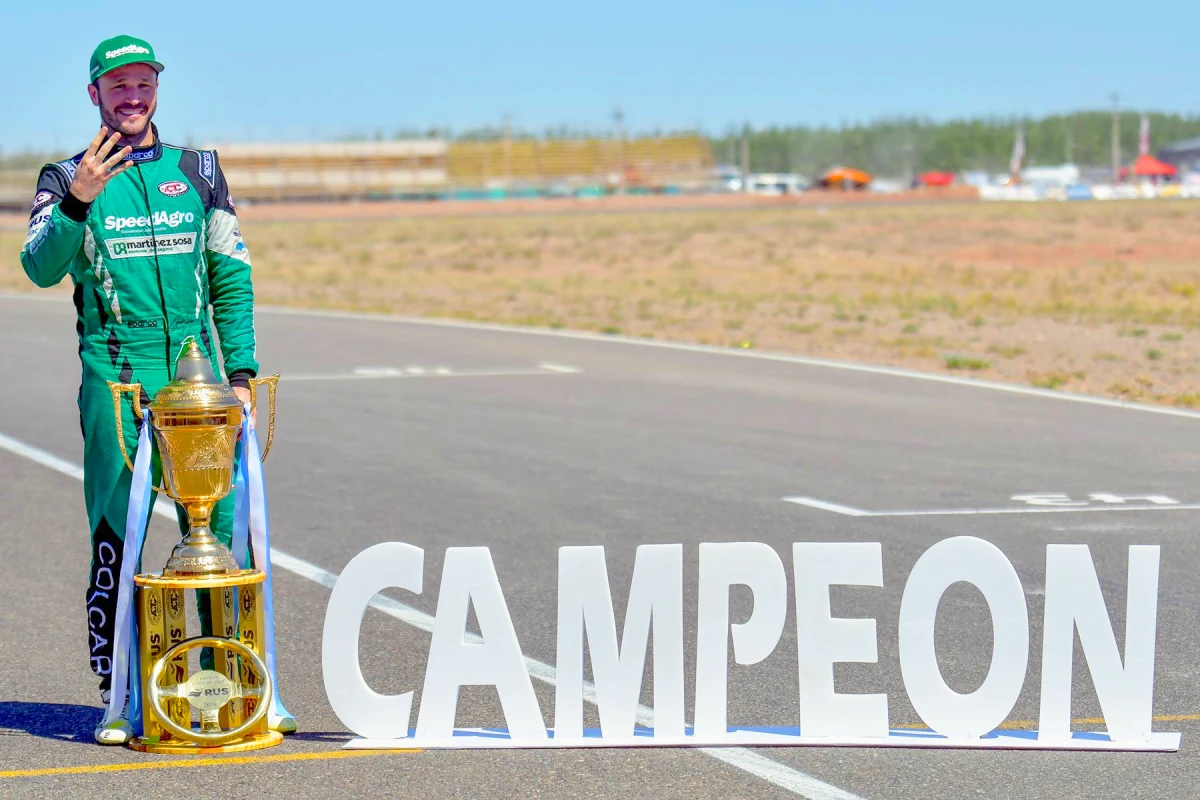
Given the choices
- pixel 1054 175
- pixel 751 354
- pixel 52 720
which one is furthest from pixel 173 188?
pixel 1054 175

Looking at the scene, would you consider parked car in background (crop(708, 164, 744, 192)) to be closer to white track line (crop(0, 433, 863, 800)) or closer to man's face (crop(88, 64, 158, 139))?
white track line (crop(0, 433, 863, 800))

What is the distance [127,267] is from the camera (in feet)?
16.1

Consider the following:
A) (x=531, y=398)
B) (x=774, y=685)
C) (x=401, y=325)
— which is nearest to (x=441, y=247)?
(x=401, y=325)

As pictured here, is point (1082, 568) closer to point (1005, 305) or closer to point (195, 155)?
point (195, 155)

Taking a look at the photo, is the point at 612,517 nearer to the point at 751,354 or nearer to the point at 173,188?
the point at 173,188

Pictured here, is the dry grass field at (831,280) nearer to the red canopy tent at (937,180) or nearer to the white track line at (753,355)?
the white track line at (753,355)

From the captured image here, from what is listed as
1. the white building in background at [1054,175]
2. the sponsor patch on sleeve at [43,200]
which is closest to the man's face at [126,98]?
the sponsor patch on sleeve at [43,200]

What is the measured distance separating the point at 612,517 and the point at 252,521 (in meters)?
4.36

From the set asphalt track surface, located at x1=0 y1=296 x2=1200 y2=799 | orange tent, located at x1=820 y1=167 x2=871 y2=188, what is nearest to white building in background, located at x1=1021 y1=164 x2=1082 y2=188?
orange tent, located at x1=820 y1=167 x2=871 y2=188

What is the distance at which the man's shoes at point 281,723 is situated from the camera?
500 centimetres

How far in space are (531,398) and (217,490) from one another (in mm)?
9905

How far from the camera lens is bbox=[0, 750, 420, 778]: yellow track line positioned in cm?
474

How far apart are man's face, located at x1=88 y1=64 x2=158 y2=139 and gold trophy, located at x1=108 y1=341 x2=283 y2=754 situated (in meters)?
0.63

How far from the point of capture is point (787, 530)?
8766mm
